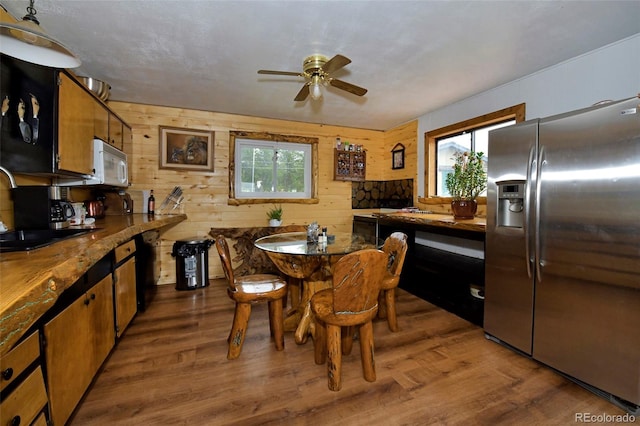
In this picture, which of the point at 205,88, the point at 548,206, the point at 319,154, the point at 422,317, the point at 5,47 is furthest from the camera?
the point at 319,154

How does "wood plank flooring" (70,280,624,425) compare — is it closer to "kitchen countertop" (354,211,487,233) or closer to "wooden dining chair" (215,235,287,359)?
"wooden dining chair" (215,235,287,359)

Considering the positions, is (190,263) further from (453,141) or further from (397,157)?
(453,141)

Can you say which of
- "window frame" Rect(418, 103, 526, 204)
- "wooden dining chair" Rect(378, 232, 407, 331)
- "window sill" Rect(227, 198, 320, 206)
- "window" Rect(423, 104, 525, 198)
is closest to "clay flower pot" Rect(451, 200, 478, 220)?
"window frame" Rect(418, 103, 526, 204)

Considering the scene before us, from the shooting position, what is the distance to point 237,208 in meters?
4.32

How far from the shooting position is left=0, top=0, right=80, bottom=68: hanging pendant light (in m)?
1.24

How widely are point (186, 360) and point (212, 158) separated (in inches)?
111

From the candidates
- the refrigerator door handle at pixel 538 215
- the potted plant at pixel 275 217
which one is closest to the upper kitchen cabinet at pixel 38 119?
the potted plant at pixel 275 217

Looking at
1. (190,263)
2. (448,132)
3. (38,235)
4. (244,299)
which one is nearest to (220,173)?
(190,263)

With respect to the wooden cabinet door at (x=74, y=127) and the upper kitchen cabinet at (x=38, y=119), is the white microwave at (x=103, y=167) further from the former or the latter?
the upper kitchen cabinet at (x=38, y=119)

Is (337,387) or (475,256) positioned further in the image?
(475,256)

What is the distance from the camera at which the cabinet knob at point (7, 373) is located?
978 mm

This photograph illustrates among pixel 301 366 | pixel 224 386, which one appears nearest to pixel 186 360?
pixel 224 386

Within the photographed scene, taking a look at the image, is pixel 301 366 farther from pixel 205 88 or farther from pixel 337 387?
Result: pixel 205 88

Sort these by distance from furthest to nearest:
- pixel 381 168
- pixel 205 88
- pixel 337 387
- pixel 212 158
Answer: pixel 381 168
pixel 212 158
pixel 205 88
pixel 337 387
